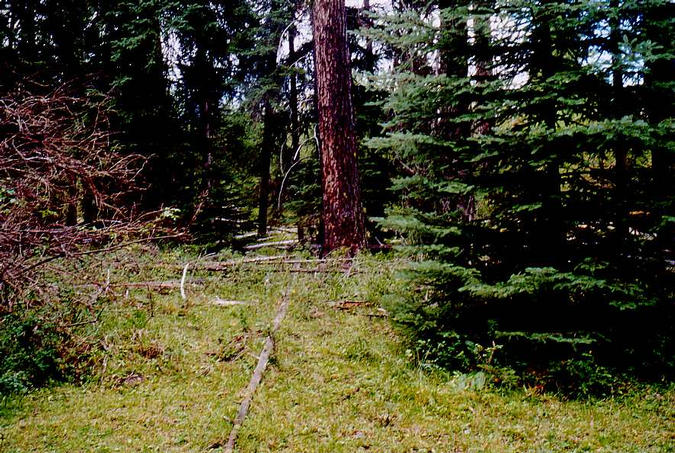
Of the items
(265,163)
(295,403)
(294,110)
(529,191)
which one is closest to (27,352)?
(295,403)

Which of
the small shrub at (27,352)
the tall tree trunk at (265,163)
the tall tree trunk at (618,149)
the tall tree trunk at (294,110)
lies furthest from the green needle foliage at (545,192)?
the tall tree trunk at (265,163)

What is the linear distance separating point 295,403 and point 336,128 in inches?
250

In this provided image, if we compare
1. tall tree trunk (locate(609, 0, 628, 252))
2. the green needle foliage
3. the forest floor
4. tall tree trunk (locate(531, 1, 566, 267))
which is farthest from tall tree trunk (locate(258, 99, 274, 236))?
tall tree trunk (locate(609, 0, 628, 252))

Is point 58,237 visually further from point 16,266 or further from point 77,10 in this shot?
point 77,10

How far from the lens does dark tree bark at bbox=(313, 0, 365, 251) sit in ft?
30.5

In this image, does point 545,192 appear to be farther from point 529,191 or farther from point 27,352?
point 27,352

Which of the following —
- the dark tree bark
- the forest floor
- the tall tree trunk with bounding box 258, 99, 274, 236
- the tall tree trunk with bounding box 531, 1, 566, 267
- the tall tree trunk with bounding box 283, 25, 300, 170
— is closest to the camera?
the forest floor

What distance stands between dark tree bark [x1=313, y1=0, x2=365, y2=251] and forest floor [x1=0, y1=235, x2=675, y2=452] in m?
2.84

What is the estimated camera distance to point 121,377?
17.6ft

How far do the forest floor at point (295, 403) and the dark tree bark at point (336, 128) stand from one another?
2.84 metres

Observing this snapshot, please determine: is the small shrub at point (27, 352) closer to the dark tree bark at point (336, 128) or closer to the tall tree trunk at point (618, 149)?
the dark tree bark at point (336, 128)

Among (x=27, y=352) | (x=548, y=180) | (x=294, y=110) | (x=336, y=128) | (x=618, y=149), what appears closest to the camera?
(x=618, y=149)

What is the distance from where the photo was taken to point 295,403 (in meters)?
4.75

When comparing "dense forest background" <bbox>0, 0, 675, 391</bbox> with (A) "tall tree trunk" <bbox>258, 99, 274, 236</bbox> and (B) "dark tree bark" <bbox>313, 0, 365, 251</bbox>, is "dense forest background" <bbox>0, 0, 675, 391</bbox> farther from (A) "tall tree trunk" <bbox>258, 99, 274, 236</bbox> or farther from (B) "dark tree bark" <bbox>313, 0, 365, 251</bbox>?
(A) "tall tree trunk" <bbox>258, 99, 274, 236</bbox>
